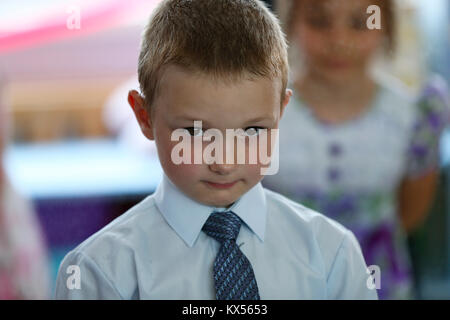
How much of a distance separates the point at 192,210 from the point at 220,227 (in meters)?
0.03

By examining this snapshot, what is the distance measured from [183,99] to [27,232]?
0.60m

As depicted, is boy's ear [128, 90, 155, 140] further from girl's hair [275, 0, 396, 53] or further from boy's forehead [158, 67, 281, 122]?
girl's hair [275, 0, 396, 53]

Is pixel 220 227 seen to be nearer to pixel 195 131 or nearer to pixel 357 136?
pixel 195 131

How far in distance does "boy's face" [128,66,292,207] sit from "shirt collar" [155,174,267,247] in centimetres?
1

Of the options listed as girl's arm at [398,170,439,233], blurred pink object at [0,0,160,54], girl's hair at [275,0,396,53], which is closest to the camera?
girl's hair at [275,0,396,53]

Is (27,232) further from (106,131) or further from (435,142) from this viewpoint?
(435,142)

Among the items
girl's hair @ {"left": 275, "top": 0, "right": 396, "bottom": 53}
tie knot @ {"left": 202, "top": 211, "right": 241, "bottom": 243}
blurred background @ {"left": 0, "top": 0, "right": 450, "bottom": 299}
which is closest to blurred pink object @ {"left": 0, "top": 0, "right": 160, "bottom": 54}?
blurred background @ {"left": 0, "top": 0, "right": 450, "bottom": 299}

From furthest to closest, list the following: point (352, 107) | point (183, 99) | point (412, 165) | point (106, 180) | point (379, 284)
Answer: point (106, 180)
point (412, 165)
point (352, 107)
point (379, 284)
point (183, 99)

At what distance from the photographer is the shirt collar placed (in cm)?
61

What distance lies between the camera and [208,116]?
543 millimetres

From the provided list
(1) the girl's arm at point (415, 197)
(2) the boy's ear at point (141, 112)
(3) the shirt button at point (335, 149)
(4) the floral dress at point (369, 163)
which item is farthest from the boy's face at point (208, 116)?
(1) the girl's arm at point (415, 197)

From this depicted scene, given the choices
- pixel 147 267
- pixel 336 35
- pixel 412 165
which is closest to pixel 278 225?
pixel 147 267

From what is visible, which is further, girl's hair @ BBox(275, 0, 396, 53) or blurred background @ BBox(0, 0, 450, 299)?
blurred background @ BBox(0, 0, 450, 299)
